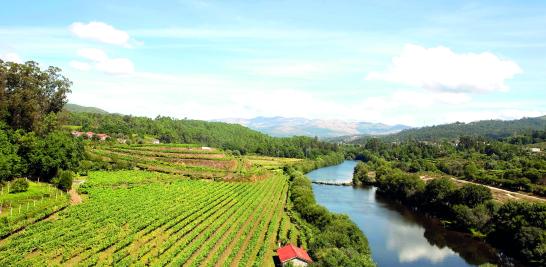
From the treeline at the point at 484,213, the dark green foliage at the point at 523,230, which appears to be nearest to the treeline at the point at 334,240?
the dark green foliage at the point at 523,230

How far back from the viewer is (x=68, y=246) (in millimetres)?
41531

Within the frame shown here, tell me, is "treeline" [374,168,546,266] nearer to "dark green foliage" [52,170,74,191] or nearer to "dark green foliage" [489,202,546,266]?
"dark green foliage" [489,202,546,266]

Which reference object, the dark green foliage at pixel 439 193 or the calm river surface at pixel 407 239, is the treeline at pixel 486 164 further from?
the calm river surface at pixel 407 239

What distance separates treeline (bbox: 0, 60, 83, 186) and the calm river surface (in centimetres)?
4975

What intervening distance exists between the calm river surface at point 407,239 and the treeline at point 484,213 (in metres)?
2.43

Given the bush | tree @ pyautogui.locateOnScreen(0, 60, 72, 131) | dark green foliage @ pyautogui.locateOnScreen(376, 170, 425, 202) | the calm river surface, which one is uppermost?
tree @ pyautogui.locateOnScreen(0, 60, 72, 131)

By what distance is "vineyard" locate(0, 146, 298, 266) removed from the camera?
40.5 metres

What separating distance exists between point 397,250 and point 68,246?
1646 inches

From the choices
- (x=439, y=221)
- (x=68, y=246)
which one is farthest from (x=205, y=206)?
(x=439, y=221)

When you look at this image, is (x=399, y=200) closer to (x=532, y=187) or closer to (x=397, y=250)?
(x=532, y=187)

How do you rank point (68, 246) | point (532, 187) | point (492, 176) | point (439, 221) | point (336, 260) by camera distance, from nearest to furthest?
point (336, 260)
point (68, 246)
point (439, 221)
point (532, 187)
point (492, 176)

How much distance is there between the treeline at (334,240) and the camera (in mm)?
39900

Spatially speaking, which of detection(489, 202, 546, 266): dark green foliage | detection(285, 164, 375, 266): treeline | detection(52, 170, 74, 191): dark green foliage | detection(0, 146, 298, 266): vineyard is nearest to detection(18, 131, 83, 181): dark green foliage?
detection(52, 170, 74, 191): dark green foliage

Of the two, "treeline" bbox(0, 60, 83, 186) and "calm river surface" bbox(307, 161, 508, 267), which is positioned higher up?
"treeline" bbox(0, 60, 83, 186)
